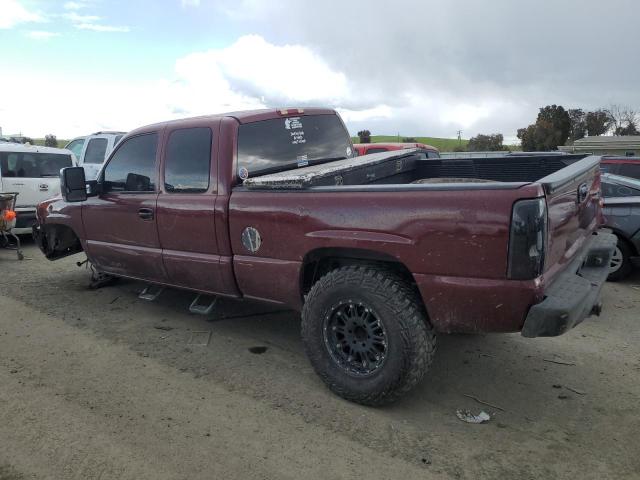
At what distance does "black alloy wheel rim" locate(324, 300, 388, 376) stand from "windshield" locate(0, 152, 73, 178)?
809 cm

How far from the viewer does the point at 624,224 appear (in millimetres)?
6539

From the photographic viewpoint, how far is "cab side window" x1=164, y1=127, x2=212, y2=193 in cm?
425

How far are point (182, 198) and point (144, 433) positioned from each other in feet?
6.39

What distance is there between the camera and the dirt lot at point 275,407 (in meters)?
2.84

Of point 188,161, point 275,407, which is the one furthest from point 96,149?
point 275,407

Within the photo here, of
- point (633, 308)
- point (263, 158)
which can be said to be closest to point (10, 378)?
point (263, 158)

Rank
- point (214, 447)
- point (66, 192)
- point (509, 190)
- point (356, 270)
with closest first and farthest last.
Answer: point (509, 190)
point (214, 447)
point (356, 270)
point (66, 192)

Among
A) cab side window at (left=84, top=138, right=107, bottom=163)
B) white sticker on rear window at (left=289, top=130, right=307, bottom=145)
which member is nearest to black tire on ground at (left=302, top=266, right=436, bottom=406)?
white sticker on rear window at (left=289, top=130, right=307, bottom=145)

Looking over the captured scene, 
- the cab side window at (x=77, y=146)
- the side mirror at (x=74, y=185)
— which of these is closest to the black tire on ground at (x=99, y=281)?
the side mirror at (x=74, y=185)

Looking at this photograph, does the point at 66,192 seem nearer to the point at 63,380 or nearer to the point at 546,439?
the point at 63,380

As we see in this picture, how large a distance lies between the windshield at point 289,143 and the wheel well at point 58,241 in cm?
296

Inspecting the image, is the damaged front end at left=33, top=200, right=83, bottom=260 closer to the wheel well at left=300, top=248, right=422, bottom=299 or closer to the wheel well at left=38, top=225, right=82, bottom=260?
the wheel well at left=38, top=225, right=82, bottom=260

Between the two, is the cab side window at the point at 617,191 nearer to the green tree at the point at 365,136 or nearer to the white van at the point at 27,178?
the white van at the point at 27,178

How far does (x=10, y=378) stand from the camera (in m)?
3.87
